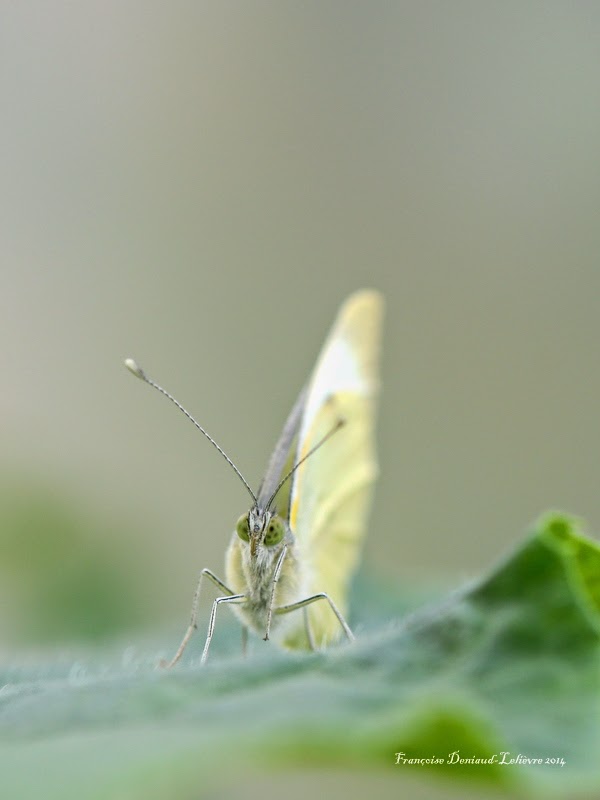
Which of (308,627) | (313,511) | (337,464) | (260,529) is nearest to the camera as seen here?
(260,529)

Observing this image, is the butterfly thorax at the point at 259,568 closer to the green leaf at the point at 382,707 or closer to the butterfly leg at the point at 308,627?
the butterfly leg at the point at 308,627

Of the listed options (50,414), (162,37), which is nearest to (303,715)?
(50,414)

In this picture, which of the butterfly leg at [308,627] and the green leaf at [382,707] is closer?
the green leaf at [382,707]

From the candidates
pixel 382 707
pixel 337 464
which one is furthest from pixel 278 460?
pixel 382 707

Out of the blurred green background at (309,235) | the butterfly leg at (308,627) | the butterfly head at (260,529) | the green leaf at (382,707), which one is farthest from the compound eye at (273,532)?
the blurred green background at (309,235)

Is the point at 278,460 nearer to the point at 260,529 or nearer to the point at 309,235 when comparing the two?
the point at 260,529

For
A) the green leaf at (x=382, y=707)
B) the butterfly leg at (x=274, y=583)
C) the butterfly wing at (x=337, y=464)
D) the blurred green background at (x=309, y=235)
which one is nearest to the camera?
the green leaf at (x=382, y=707)

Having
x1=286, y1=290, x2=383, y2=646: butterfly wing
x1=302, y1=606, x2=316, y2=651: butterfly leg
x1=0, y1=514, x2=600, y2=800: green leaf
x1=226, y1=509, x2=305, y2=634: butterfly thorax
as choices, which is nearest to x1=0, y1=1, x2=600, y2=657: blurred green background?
x1=286, y1=290, x2=383, y2=646: butterfly wing
